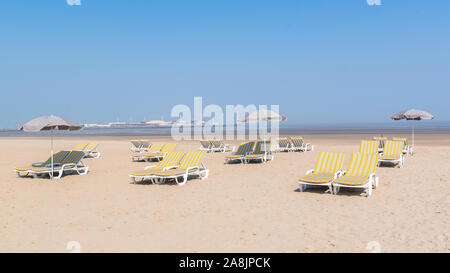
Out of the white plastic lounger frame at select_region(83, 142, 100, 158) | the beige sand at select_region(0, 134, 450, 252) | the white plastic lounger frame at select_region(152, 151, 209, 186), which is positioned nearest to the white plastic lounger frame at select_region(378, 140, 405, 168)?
the beige sand at select_region(0, 134, 450, 252)

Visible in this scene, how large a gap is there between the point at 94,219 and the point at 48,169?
4736mm

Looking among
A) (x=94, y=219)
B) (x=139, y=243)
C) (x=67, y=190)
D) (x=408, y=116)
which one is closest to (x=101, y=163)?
(x=67, y=190)

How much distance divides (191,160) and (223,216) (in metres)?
3.97

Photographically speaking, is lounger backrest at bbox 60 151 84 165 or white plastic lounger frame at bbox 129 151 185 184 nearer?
white plastic lounger frame at bbox 129 151 185 184

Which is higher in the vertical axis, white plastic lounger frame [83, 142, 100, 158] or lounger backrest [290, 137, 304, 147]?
lounger backrest [290, 137, 304, 147]

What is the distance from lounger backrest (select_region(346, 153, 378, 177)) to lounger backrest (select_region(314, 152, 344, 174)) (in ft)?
0.88

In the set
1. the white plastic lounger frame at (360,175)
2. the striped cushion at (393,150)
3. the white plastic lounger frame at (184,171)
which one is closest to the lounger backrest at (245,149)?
the white plastic lounger frame at (184,171)

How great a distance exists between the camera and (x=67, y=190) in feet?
26.8

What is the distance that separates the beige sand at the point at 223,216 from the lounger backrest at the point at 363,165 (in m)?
0.46

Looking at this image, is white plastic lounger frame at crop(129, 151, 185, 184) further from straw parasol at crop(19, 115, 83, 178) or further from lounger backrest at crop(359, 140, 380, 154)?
lounger backrest at crop(359, 140, 380, 154)

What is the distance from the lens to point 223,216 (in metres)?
5.76

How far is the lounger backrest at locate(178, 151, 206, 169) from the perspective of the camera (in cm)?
949

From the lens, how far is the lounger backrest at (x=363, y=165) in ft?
25.6
